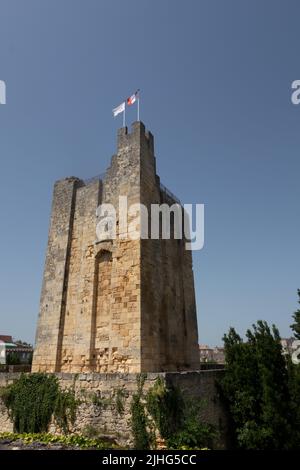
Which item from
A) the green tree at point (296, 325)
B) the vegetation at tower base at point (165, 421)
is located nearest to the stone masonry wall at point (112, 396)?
the vegetation at tower base at point (165, 421)

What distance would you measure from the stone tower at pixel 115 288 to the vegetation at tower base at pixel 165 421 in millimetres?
1240

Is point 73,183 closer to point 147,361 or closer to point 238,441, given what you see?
point 147,361

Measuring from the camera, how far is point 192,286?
15320mm

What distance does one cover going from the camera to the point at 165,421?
816 centimetres

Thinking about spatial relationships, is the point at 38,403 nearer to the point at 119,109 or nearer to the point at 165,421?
the point at 165,421

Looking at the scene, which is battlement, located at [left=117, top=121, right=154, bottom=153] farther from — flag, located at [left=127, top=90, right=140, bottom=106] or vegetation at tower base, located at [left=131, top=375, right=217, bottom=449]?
vegetation at tower base, located at [left=131, top=375, right=217, bottom=449]

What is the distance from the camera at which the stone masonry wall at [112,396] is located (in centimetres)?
859

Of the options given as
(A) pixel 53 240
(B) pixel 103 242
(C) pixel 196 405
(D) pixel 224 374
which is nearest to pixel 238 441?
(D) pixel 224 374

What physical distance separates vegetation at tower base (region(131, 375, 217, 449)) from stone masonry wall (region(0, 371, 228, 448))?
219mm

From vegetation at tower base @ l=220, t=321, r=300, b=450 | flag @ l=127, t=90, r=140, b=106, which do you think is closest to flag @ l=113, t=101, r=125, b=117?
flag @ l=127, t=90, r=140, b=106

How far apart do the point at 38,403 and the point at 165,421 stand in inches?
175

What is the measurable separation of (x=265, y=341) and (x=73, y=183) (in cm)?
1030

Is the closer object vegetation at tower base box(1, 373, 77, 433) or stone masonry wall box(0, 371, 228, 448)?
stone masonry wall box(0, 371, 228, 448)

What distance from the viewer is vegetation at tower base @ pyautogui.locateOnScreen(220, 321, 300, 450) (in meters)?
10.1
